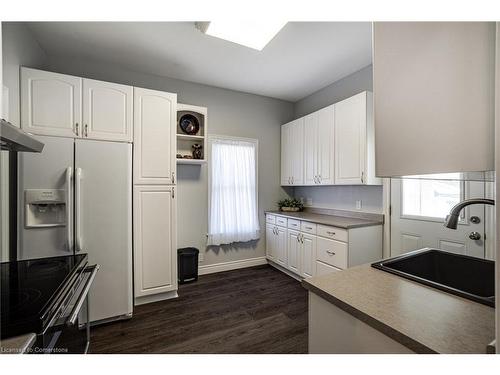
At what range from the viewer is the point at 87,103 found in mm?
2146

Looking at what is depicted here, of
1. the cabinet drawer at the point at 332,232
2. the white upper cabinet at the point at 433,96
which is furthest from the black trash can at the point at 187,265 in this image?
the white upper cabinet at the point at 433,96

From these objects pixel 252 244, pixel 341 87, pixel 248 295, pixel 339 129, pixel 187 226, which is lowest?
pixel 248 295

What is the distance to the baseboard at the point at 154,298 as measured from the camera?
246 cm

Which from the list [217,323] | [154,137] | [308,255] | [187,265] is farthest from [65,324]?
[308,255]

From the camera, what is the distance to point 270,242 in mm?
3639

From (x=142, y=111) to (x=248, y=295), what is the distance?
242cm

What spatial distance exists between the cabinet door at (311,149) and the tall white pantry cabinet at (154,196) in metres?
1.85

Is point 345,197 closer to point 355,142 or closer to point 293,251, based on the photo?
point 355,142

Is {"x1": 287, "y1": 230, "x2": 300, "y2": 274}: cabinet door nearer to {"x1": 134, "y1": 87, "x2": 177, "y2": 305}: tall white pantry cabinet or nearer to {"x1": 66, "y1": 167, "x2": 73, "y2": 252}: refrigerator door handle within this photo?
{"x1": 134, "y1": 87, "x2": 177, "y2": 305}: tall white pantry cabinet

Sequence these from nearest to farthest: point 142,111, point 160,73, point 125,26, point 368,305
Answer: point 368,305 < point 125,26 < point 142,111 < point 160,73

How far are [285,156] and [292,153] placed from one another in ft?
0.66

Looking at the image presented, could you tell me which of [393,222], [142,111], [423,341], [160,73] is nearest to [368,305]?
[423,341]

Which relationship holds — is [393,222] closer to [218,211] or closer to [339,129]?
[339,129]

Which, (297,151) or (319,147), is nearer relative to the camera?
(319,147)
